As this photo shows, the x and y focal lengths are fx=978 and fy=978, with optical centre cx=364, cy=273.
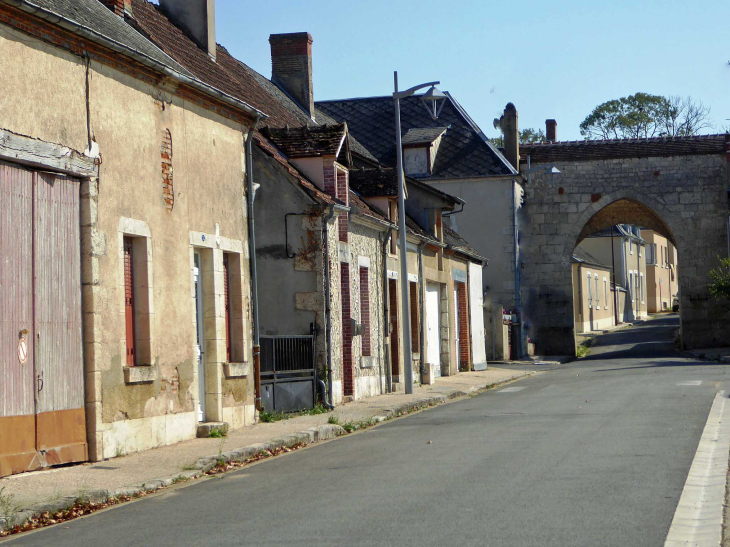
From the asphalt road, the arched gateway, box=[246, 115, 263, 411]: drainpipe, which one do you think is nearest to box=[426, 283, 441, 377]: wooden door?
the arched gateway

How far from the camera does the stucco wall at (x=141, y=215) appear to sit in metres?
10.2

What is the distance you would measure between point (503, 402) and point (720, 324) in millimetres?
23167

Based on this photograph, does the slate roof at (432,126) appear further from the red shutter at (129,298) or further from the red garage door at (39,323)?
the red garage door at (39,323)

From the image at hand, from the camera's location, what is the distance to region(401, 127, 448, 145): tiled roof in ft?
123

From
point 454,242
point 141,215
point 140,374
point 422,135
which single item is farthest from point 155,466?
point 422,135

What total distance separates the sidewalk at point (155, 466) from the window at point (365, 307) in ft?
12.0

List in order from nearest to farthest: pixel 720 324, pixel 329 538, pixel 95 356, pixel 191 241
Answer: pixel 329 538 < pixel 95 356 < pixel 191 241 < pixel 720 324

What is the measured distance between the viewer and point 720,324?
3775cm

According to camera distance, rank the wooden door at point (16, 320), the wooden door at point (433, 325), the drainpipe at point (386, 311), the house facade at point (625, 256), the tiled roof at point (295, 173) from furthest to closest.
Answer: the house facade at point (625, 256) < the wooden door at point (433, 325) < the drainpipe at point (386, 311) < the tiled roof at point (295, 173) < the wooden door at point (16, 320)

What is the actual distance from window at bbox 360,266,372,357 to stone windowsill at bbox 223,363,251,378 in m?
6.27

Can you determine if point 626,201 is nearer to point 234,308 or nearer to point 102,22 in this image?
point 234,308

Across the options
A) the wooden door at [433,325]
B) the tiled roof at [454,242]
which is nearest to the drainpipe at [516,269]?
the tiled roof at [454,242]

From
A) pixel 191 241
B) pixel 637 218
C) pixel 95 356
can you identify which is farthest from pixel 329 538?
pixel 637 218

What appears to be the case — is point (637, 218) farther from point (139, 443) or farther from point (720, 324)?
point (139, 443)
